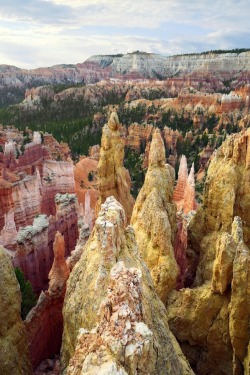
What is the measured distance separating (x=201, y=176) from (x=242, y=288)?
99.6 feet

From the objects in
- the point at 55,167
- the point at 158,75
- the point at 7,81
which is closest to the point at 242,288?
the point at 55,167

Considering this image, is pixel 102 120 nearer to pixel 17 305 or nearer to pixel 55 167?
pixel 55 167

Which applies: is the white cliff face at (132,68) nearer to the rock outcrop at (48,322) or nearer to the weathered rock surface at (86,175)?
the weathered rock surface at (86,175)

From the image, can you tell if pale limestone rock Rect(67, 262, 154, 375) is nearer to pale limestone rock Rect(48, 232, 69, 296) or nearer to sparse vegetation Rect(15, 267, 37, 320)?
pale limestone rock Rect(48, 232, 69, 296)

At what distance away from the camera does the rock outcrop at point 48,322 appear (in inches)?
348

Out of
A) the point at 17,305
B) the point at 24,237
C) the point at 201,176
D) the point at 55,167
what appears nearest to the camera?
the point at 17,305

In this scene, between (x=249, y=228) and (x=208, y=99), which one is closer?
(x=249, y=228)

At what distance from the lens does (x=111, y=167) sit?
43.8 feet

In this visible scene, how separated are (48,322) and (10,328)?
2.76m

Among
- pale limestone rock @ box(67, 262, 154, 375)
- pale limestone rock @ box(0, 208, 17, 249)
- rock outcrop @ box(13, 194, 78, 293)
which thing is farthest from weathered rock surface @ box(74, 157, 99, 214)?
pale limestone rock @ box(67, 262, 154, 375)

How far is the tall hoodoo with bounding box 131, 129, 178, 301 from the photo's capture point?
877 centimetres

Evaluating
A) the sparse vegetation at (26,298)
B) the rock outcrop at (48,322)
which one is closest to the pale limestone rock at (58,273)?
the rock outcrop at (48,322)

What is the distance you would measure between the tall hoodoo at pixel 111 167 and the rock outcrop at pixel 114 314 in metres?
6.27

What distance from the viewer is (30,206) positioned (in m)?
18.2
